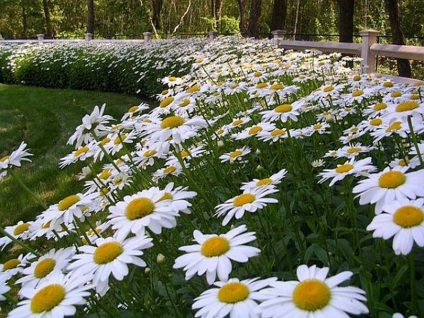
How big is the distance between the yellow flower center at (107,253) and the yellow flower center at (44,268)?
1.01 ft

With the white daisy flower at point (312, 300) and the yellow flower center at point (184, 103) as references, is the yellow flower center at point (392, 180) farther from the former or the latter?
the yellow flower center at point (184, 103)

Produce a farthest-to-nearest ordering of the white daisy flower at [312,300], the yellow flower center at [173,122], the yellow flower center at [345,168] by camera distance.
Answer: the yellow flower center at [173,122] < the yellow flower center at [345,168] < the white daisy flower at [312,300]

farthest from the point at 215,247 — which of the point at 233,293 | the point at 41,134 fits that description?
the point at 41,134

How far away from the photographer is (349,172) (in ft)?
5.27

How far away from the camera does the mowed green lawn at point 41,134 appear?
16.2ft

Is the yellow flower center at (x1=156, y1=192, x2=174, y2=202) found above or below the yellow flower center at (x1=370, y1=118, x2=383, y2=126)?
below

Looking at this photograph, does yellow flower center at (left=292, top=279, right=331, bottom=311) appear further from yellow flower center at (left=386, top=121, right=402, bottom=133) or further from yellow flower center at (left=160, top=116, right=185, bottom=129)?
yellow flower center at (left=160, top=116, right=185, bottom=129)

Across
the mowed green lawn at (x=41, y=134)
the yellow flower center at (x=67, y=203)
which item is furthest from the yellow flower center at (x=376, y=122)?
the mowed green lawn at (x=41, y=134)

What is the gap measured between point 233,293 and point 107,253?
14.8 inches

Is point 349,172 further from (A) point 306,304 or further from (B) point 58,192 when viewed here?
(B) point 58,192

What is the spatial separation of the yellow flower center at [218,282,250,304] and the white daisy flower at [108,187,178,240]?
286 mm

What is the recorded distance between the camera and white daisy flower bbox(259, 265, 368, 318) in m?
0.90

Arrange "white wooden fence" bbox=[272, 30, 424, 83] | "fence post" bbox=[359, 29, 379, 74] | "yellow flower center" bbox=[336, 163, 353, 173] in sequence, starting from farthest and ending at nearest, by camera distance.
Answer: "fence post" bbox=[359, 29, 379, 74] → "white wooden fence" bbox=[272, 30, 424, 83] → "yellow flower center" bbox=[336, 163, 353, 173]

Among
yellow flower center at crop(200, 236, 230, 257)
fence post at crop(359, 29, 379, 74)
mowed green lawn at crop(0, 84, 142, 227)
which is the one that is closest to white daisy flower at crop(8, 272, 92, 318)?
yellow flower center at crop(200, 236, 230, 257)
